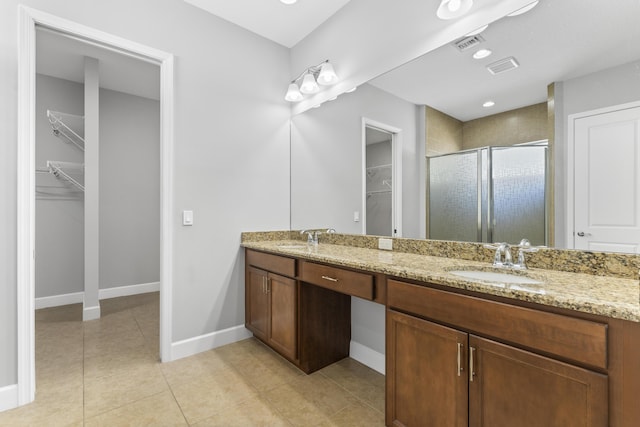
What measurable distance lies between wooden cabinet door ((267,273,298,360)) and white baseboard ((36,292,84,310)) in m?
2.94

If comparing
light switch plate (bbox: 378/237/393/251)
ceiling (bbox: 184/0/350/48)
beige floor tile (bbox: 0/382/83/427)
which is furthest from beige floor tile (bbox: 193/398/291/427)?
ceiling (bbox: 184/0/350/48)

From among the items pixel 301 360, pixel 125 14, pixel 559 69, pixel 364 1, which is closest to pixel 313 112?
pixel 364 1

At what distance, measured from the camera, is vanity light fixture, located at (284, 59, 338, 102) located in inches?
96.0

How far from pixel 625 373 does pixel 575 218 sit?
2.41 ft

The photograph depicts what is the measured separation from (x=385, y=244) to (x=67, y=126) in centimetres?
386

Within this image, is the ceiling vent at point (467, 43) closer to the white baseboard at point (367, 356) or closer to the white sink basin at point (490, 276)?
the white sink basin at point (490, 276)

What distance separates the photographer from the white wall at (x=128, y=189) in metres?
3.89

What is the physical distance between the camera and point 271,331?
2.28 meters

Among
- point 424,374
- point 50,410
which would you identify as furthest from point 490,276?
point 50,410

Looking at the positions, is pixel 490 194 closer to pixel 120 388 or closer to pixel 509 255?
pixel 509 255

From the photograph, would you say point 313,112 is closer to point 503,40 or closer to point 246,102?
point 246,102

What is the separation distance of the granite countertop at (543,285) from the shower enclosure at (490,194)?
186 millimetres

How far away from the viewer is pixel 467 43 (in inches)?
66.3

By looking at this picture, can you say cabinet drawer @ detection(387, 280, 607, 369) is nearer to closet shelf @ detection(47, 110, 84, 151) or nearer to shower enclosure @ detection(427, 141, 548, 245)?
shower enclosure @ detection(427, 141, 548, 245)
